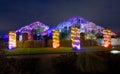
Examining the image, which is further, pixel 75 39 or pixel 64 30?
pixel 64 30

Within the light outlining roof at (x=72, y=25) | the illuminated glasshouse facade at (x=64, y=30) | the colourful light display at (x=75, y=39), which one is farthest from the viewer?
the light outlining roof at (x=72, y=25)

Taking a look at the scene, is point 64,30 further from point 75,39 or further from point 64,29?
point 75,39

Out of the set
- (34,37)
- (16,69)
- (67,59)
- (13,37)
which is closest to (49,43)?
(34,37)

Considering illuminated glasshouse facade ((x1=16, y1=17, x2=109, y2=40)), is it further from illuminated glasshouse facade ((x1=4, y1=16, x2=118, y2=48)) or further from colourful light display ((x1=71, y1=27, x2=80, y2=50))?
colourful light display ((x1=71, y1=27, x2=80, y2=50))

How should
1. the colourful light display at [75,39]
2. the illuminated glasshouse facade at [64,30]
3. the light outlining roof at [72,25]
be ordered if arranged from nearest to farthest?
the colourful light display at [75,39] < the illuminated glasshouse facade at [64,30] < the light outlining roof at [72,25]

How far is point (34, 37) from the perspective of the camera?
93188 millimetres

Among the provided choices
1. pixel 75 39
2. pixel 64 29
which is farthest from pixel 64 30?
pixel 75 39

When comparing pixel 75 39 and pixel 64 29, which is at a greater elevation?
pixel 64 29

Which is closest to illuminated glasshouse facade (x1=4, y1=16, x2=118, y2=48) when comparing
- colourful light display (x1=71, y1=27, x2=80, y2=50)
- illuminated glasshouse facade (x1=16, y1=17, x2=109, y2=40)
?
illuminated glasshouse facade (x1=16, y1=17, x2=109, y2=40)

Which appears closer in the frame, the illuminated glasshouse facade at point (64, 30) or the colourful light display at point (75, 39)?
the colourful light display at point (75, 39)

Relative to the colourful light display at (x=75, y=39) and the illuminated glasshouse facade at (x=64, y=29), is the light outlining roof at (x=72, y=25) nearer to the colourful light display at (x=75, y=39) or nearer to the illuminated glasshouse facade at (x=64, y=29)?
the illuminated glasshouse facade at (x=64, y=29)

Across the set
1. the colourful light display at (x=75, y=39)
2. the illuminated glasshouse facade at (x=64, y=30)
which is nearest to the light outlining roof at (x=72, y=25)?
the illuminated glasshouse facade at (x=64, y=30)

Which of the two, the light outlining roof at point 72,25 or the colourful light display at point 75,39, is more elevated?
the light outlining roof at point 72,25

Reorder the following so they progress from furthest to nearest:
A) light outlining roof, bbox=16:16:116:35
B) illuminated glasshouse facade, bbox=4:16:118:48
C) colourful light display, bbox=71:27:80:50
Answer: light outlining roof, bbox=16:16:116:35 < illuminated glasshouse facade, bbox=4:16:118:48 < colourful light display, bbox=71:27:80:50
